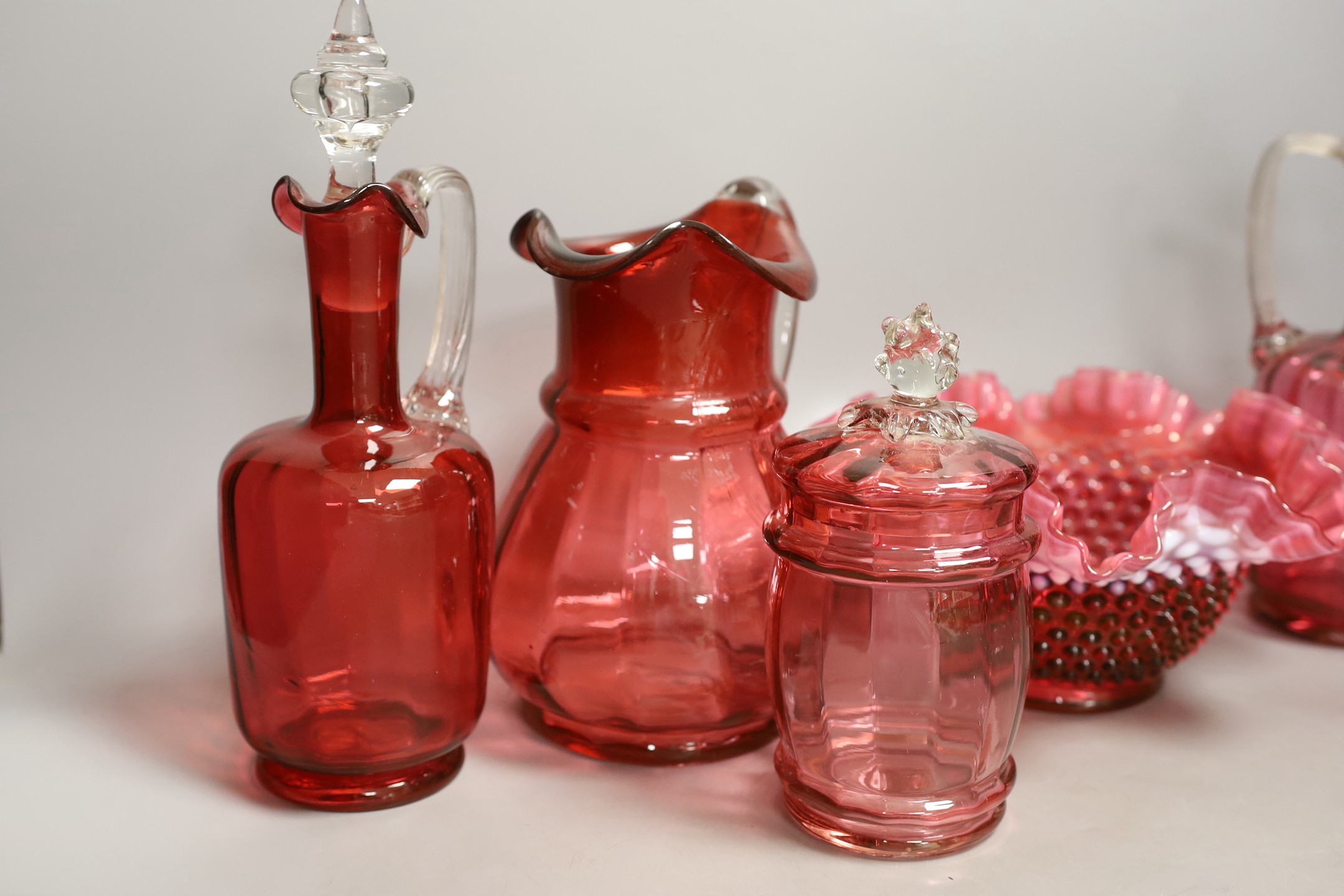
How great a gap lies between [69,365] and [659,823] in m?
0.44

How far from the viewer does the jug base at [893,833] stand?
1.69 ft

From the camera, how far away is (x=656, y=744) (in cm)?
60

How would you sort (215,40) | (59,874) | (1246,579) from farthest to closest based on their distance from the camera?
(1246,579) → (215,40) → (59,874)

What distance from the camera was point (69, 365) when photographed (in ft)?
2.32

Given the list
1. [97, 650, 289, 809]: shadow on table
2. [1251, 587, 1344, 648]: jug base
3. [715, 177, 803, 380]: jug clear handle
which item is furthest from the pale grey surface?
[715, 177, 803, 380]: jug clear handle

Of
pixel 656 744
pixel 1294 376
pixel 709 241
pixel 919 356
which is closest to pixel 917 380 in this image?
pixel 919 356

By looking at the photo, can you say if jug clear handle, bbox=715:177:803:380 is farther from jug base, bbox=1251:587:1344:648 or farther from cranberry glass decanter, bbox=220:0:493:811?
jug base, bbox=1251:587:1344:648

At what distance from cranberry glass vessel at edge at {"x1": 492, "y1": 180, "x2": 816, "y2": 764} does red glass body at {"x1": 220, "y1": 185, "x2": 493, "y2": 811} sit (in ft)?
0.17

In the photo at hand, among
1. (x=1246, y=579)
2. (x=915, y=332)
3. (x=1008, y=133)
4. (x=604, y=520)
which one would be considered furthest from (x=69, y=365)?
(x=1246, y=579)

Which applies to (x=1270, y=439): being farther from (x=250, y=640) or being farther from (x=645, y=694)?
(x=250, y=640)

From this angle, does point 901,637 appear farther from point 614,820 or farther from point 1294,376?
point 1294,376

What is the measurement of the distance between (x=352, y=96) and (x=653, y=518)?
24 cm

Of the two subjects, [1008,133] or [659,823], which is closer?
[659,823]

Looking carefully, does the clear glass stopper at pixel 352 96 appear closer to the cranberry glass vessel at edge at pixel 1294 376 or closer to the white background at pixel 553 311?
the white background at pixel 553 311
